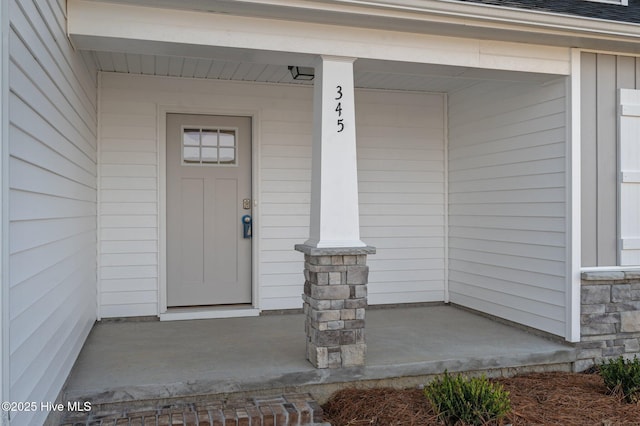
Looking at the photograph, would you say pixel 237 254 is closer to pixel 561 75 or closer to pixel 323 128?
pixel 323 128

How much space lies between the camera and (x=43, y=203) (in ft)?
8.89

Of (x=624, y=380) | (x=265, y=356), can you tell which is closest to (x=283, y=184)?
(x=265, y=356)

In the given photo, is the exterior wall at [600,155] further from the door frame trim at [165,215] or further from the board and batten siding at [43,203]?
the board and batten siding at [43,203]

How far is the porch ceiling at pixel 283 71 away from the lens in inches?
167

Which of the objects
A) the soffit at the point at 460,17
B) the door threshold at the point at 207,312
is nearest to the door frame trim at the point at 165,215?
the door threshold at the point at 207,312

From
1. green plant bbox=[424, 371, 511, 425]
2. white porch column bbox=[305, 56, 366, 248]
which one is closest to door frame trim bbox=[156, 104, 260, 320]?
white porch column bbox=[305, 56, 366, 248]

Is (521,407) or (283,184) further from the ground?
(283,184)

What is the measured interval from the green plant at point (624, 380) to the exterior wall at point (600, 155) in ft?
2.87

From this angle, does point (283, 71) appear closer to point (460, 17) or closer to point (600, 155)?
point (460, 17)

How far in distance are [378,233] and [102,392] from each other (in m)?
3.43

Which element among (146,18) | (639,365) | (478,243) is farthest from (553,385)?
(146,18)

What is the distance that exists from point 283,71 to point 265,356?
2.68 m

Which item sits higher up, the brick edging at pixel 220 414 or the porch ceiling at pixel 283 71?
the porch ceiling at pixel 283 71

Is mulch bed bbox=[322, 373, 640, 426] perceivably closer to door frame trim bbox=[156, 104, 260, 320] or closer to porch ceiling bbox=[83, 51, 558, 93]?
door frame trim bbox=[156, 104, 260, 320]
